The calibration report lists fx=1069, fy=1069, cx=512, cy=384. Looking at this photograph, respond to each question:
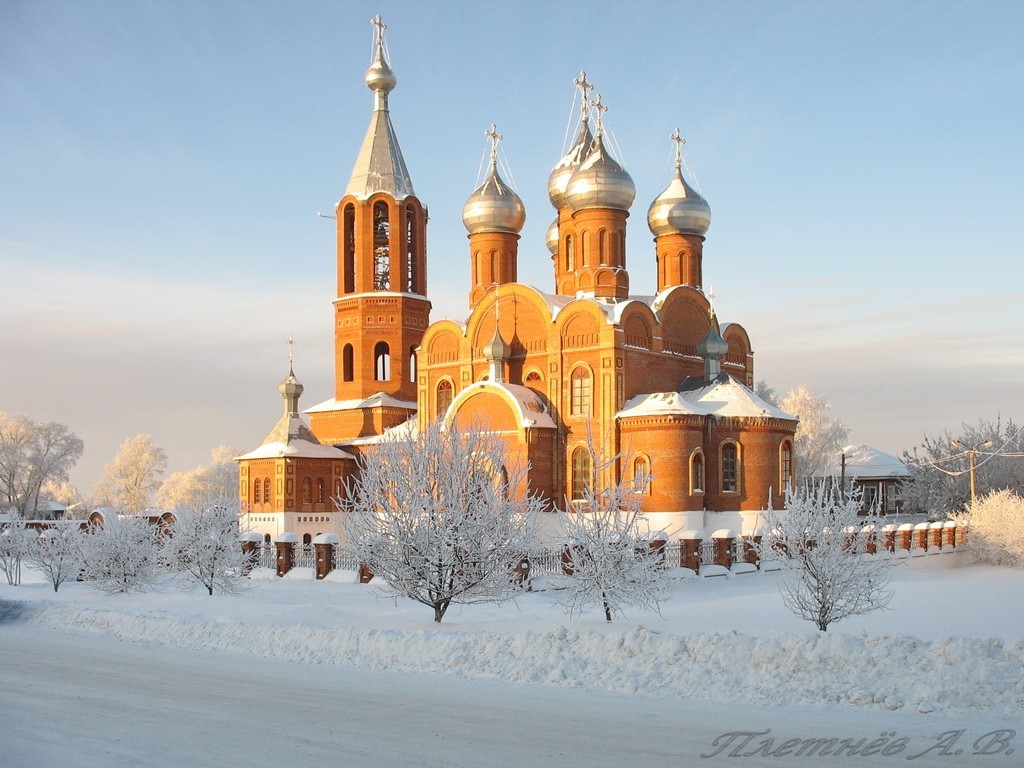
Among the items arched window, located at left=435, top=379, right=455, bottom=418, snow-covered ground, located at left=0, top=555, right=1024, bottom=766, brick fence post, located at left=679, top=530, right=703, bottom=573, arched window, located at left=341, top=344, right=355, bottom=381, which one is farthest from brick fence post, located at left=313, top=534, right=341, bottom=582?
arched window, located at left=341, top=344, right=355, bottom=381

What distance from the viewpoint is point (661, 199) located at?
106ft

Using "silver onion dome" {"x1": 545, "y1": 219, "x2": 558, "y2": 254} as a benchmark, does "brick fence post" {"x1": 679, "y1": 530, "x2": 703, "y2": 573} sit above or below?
below

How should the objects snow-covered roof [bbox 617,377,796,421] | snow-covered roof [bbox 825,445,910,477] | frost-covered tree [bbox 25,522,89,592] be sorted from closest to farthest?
frost-covered tree [bbox 25,522,89,592] < snow-covered roof [bbox 617,377,796,421] < snow-covered roof [bbox 825,445,910,477]

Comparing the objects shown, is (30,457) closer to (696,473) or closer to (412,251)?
(412,251)

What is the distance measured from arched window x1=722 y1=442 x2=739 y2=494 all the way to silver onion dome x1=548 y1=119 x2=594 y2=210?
1018 cm

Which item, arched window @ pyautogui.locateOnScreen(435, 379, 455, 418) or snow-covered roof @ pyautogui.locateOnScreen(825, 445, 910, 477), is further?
snow-covered roof @ pyautogui.locateOnScreen(825, 445, 910, 477)

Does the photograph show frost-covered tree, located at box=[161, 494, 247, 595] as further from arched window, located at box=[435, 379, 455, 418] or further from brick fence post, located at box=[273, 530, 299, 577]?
arched window, located at box=[435, 379, 455, 418]

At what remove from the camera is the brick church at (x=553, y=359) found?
2678cm

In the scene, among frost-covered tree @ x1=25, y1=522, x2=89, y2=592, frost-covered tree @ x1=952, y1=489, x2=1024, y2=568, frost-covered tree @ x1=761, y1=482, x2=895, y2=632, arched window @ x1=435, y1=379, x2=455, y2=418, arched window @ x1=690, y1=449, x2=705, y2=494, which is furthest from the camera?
arched window @ x1=435, y1=379, x2=455, y2=418

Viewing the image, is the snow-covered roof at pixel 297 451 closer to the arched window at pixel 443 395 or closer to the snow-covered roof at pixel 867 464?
the arched window at pixel 443 395

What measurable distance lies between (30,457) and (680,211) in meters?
37.0

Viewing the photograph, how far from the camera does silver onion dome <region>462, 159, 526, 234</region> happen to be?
3297 cm

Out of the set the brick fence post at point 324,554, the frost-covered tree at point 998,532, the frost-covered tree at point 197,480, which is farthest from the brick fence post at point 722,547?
the frost-covered tree at point 197,480

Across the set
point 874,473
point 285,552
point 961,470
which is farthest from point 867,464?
point 285,552
